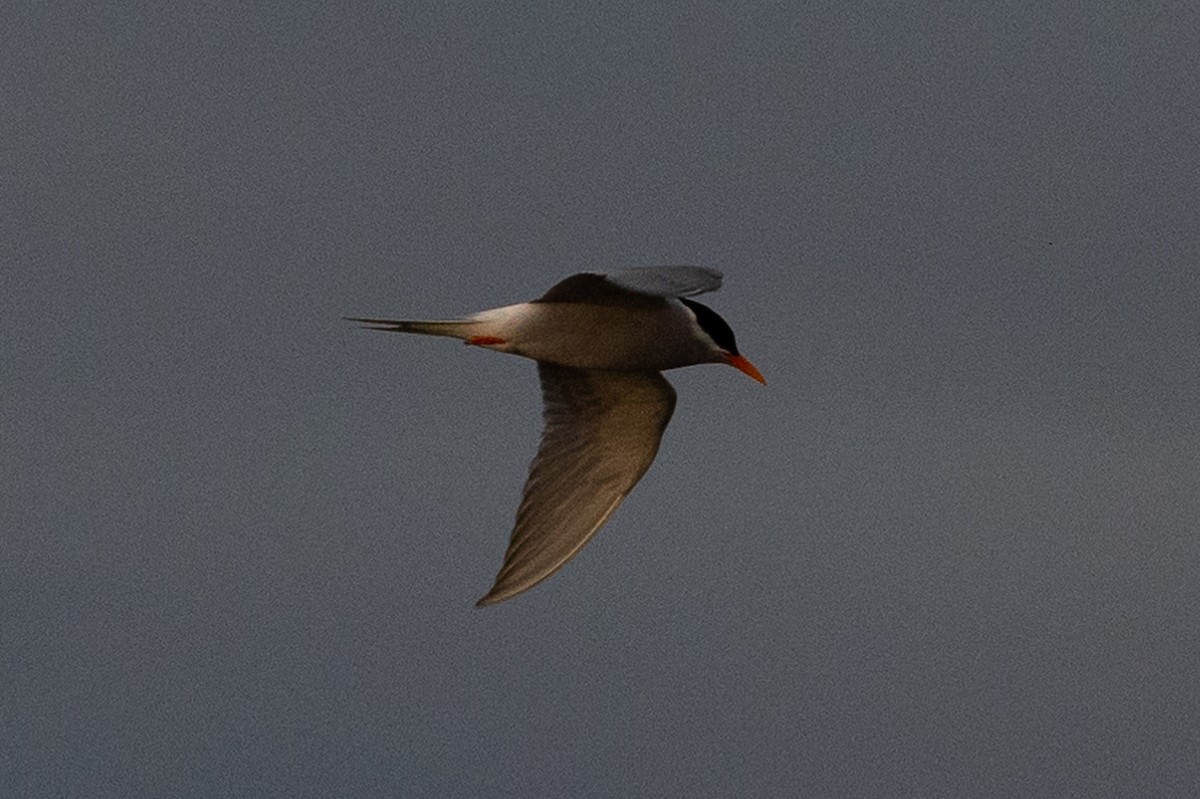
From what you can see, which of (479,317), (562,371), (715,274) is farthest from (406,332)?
(715,274)

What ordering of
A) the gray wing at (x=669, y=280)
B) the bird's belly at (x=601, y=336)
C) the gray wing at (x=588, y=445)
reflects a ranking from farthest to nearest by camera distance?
the gray wing at (x=588, y=445) < the bird's belly at (x=601, y=336) < the gray wing at (x=669, y=280)

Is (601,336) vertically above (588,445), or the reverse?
(601,336)

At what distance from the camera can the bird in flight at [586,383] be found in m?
17.0

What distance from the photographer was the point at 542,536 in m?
17.9

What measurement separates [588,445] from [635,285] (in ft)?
14.5

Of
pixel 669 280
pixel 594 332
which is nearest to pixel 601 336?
pixel 594 332

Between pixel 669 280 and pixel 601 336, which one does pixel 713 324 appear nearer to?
pixel 601 336

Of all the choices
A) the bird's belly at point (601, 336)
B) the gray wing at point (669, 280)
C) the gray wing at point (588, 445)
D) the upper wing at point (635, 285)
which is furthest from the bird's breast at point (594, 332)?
the gray wing at point (669, 280)

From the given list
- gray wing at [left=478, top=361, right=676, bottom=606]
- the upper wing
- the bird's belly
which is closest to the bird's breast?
the bird's belly

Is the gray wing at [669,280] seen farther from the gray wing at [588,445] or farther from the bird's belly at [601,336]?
the gray wing at [588,445]

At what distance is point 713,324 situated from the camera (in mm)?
17469

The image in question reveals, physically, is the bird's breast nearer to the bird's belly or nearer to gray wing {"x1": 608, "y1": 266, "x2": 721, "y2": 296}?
the bird's belly

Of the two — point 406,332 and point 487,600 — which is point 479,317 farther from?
point 487,600

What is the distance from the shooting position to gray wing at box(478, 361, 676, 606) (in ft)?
59.4
